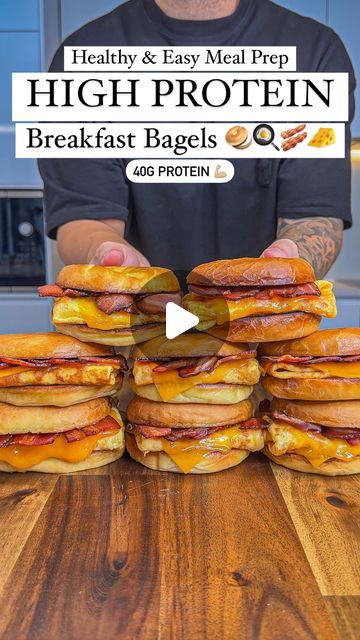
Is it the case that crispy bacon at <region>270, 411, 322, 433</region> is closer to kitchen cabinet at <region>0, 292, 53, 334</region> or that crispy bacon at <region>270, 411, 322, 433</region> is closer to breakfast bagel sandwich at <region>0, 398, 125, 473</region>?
breakfast bagel sandwich at <region>0, 398, 125, 473</region>

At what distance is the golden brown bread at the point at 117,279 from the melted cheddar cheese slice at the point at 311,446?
40cm

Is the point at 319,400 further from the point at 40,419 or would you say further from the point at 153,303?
the point at 40,419

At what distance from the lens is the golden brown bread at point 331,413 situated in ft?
4.12

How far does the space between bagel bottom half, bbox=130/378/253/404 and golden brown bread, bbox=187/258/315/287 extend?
223mm

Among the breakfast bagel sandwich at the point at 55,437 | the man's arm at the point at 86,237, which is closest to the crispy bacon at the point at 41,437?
the breakfast bagel sandwich at the point at 55,437

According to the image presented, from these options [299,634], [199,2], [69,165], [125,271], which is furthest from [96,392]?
[199,2]

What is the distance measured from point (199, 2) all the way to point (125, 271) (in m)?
2.02

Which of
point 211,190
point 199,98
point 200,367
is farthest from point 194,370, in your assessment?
point 199,98

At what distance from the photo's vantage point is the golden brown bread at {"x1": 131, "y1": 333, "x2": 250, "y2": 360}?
1.26 metres

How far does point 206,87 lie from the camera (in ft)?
10.4

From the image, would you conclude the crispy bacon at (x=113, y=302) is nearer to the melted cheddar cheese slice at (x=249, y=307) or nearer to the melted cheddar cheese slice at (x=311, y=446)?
the melted cheddar cheese slice at (x=249, y=307)

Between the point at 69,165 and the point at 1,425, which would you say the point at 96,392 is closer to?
the point at 1,425

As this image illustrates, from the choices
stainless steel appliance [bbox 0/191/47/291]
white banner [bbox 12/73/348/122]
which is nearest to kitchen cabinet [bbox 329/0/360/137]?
white banner [bbox 12/73/348/122]

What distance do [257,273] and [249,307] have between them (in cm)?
7
